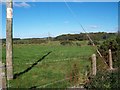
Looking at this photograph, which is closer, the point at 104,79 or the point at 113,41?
the point at 104,79

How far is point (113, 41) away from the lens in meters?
15.9

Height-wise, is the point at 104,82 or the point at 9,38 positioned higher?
the point at 9,38

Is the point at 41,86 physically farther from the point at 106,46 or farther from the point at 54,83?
the point at 106,46

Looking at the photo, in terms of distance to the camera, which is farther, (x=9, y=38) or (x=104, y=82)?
(x=9, y=38)

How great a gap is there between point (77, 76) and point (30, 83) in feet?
5.57

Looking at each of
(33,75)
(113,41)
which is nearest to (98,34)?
(113,41)

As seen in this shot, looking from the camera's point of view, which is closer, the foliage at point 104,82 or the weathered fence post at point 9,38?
the foliage at point 104,82

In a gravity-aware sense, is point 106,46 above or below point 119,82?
above

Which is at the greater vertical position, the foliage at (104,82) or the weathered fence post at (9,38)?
the weathered fence post at (9,38)

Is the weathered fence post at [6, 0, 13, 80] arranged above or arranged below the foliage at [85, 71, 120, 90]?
above

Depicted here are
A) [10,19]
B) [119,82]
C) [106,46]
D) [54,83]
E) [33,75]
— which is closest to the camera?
[119,82]

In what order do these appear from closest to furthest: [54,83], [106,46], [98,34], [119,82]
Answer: [119,82]
[54,83]
[106,46]
[98,34]

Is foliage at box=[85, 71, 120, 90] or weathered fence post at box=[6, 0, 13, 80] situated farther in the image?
weathered fence post at box=[6, 0, 13, 80]

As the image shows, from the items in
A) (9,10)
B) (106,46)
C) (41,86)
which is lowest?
(41,86)
